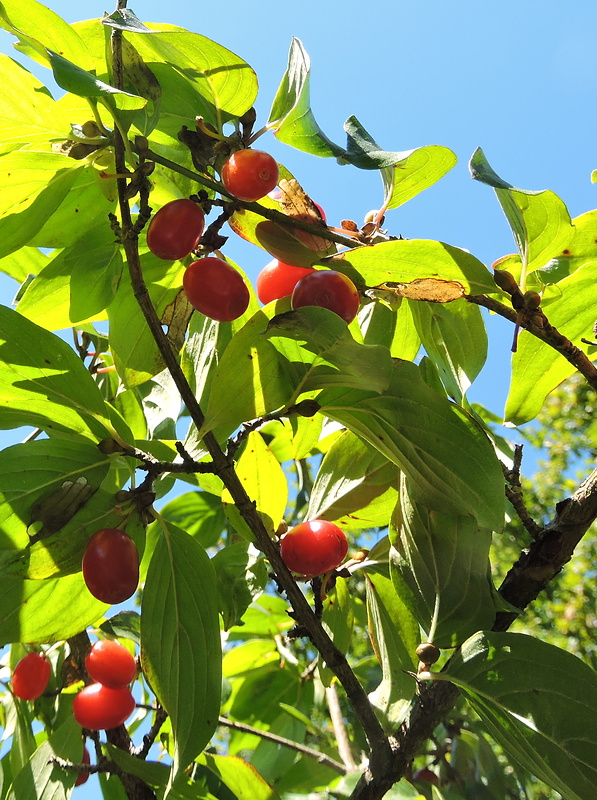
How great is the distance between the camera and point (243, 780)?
1894 mm

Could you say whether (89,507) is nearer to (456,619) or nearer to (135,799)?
(456,619)

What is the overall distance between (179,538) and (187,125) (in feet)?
2.88

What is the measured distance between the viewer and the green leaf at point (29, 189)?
138 centimetres

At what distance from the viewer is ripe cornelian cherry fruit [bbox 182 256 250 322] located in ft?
4.27

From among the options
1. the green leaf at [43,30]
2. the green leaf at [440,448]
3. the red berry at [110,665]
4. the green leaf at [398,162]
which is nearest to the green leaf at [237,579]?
the red berry at [110,665]

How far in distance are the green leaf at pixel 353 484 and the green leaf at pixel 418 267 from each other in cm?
42

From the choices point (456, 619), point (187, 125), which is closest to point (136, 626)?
point (456, 619)

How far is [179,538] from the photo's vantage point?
1.47 meters

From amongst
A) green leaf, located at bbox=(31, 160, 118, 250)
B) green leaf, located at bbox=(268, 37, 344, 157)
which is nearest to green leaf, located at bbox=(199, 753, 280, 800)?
green leaf, located at bbox=(31, 160, 118, 250)

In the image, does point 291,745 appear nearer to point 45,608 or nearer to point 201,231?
point 45,608

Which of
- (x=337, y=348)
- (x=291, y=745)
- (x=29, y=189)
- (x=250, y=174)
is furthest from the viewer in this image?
(x=291, y=745)

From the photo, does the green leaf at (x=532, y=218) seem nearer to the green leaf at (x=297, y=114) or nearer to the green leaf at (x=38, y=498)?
the green leaf at (x=297, y=114)

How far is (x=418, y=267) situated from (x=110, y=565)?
2.66 ft

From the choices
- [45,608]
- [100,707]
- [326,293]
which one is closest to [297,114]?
[326,293]
